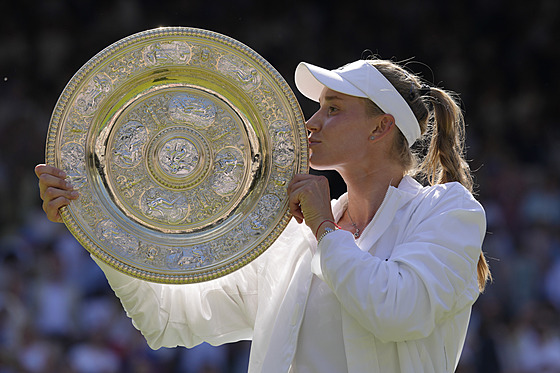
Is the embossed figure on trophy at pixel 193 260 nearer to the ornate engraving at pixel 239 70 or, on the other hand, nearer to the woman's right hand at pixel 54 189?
the woman's right hand at pixel 54 189

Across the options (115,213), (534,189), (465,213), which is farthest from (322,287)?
(534,189)

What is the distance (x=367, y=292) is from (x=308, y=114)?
505cm

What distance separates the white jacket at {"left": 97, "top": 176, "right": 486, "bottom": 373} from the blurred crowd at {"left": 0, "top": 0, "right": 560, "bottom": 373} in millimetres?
2917

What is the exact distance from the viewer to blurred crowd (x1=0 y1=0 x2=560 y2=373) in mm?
5352

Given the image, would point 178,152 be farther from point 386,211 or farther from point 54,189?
point 386,211

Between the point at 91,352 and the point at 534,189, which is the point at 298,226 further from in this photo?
the point at 534,189

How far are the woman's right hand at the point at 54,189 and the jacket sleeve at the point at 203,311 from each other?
39 cm

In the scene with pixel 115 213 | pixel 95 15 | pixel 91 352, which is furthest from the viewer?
pixel 95 15

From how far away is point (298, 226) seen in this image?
2.37 metres

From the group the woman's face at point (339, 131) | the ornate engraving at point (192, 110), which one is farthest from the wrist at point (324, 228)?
the ornate engraving at point (192, 110)

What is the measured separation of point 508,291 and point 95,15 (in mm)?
4195

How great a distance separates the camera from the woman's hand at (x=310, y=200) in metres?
2.08

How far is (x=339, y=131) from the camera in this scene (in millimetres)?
2234

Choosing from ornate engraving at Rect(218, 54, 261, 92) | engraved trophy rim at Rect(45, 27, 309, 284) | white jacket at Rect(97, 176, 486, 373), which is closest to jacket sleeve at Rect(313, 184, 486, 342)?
white jacket at Rect(97, 176, 486, 373)
